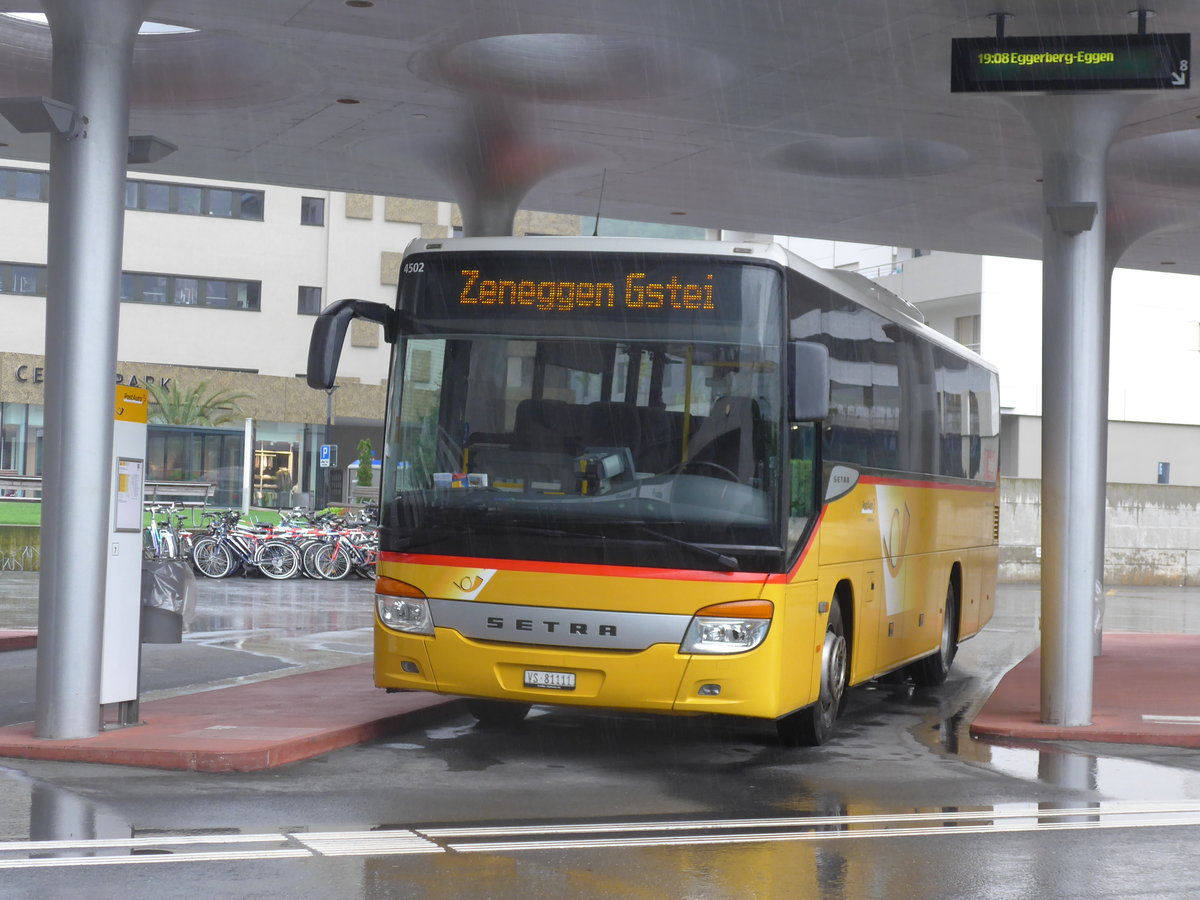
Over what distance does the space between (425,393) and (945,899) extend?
4.76 metres

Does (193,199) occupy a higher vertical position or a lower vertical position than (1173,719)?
higher

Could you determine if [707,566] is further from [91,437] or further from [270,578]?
[270,578]

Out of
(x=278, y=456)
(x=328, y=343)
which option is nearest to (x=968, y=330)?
(x=278, y=456)

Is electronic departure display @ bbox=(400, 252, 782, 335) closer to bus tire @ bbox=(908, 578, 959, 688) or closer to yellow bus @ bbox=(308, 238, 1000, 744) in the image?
yellow bus @ bbox=(308, 238, 1000, 744)

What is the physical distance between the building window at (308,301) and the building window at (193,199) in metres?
3.39

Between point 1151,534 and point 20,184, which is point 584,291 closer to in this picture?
point 1151,534

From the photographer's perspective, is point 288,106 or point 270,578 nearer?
point 288,106

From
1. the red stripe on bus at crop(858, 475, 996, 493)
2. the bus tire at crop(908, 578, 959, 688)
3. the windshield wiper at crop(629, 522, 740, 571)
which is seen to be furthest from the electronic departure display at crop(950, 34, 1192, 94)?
the bus tire at crop(908, 578, 959, 688)

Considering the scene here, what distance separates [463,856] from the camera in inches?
275

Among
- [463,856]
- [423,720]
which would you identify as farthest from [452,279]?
[463,856]

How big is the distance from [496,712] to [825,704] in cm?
241

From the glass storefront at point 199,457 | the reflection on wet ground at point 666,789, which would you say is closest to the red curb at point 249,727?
the reflection on wet ground at point 666,789

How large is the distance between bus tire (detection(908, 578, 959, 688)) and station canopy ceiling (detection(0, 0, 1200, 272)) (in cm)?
441

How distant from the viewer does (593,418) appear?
9500 millimetres
